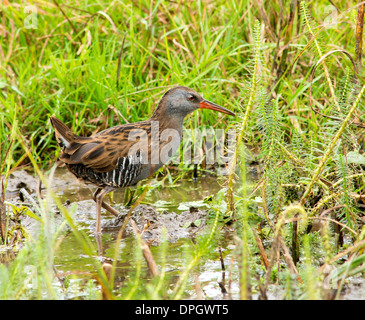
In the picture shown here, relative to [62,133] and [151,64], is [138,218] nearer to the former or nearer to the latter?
[62,133]

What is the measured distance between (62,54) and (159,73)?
101 cm

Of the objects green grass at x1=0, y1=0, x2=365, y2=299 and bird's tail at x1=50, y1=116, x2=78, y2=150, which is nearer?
bird's tail at x1=50, y1=116, x2=78, y2=150

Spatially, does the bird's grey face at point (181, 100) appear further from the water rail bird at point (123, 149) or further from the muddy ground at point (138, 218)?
the muddy ground at point (138, 218)

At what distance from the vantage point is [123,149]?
14.1 ft

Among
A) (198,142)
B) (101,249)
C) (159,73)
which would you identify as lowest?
(101,249)

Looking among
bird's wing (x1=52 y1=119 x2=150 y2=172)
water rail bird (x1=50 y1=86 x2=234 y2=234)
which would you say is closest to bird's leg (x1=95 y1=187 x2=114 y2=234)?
water rail bird (x1=50 y1=86 x2=234 y2=234)

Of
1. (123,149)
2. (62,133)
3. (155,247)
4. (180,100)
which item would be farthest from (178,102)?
(155,247)

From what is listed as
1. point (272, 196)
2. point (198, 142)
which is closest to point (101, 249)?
point (272, 196)

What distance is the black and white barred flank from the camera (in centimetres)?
427

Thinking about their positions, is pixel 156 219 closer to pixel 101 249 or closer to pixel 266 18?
pixel 101 249

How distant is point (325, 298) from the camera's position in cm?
250

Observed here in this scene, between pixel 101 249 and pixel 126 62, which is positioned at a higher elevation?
pixel 126 62

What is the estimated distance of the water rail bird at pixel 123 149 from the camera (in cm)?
428

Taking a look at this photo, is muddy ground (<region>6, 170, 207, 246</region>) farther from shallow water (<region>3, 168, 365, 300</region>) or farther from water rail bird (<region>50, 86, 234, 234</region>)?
water rail bird (<region>50, 86, 234, 234</region>)
